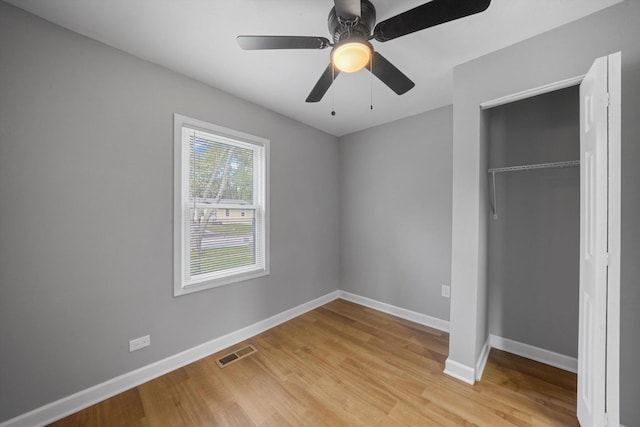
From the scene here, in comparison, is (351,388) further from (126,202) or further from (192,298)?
(126,202)

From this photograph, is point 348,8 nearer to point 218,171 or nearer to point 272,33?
point 272,33

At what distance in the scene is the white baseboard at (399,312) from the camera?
2.80 m

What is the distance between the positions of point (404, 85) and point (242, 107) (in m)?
1.77

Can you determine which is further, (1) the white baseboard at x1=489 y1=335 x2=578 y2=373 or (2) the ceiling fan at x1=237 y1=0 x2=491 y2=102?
(1) the white baseboard at x1=489 y1=335 x2=578 y2=373

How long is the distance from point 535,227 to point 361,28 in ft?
7.65

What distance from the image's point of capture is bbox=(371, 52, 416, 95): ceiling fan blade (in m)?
1.41

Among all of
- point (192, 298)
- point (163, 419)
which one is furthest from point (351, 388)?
point (192, 298)

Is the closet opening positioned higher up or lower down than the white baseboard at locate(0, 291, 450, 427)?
higher up

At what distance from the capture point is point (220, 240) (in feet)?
8.07

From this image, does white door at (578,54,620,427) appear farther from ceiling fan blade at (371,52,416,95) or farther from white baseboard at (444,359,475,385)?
ceiling fan blade at (371,52,416,95)

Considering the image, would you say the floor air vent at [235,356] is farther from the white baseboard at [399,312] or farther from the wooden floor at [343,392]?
the white baseboard at [399,312]

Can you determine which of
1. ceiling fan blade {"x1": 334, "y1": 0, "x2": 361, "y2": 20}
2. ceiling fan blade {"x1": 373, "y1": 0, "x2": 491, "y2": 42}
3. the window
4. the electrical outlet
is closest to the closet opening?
the electrical outlet

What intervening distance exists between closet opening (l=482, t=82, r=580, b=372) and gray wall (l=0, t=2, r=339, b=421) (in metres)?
2.80

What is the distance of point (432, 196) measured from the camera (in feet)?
9.45
